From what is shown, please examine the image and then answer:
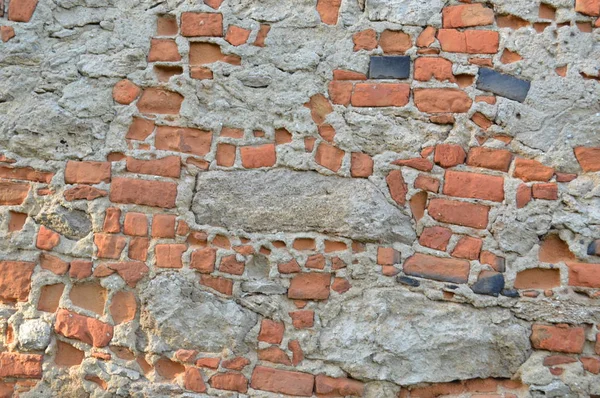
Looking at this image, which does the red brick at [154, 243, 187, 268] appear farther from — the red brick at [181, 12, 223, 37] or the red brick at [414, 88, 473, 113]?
the red brick at [414, 88, 473, 113]

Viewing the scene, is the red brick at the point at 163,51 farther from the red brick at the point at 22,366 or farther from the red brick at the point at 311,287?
the red brick at the point at 22,366

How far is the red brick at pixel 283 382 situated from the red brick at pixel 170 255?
0.42m

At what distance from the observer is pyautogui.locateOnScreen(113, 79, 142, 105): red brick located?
7.32 feet

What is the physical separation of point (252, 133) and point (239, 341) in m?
0.65

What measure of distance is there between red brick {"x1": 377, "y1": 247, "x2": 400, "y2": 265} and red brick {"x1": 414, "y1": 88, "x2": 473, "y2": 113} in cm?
45

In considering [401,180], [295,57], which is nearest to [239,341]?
[401,180]

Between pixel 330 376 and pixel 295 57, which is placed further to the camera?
pixel 295 57

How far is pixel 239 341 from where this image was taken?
6.89 feet

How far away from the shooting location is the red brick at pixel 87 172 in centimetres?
219

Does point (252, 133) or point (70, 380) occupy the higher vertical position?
point (252, 133)

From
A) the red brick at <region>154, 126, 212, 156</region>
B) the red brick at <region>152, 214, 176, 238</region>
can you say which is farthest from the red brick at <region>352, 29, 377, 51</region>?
the red brick at <region>152, 214, 176, 238</region>

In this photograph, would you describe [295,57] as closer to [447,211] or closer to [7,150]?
[447,211]

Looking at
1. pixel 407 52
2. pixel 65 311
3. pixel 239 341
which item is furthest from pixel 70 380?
pixel 407 52

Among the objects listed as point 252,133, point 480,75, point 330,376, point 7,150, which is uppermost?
point 480,75
